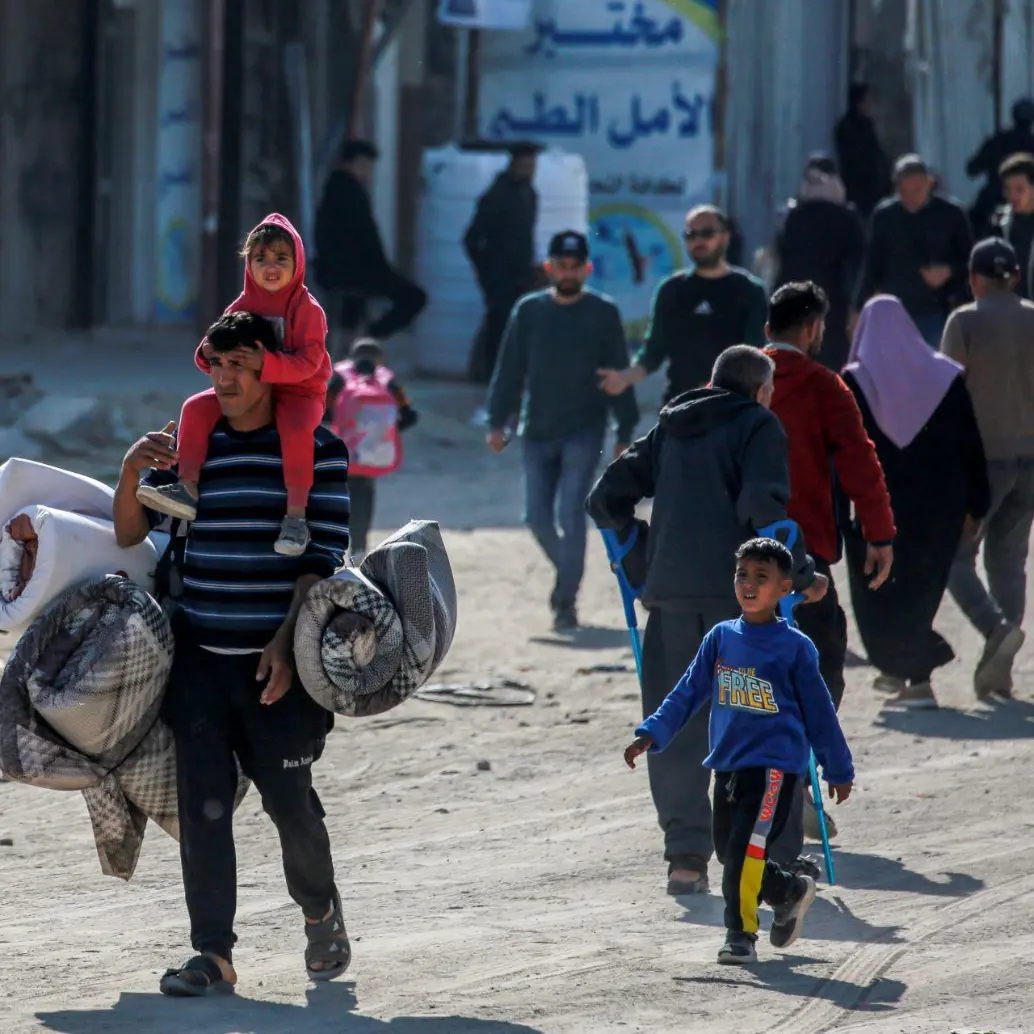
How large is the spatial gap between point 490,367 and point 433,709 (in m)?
8.06

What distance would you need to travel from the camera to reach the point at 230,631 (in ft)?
16.8

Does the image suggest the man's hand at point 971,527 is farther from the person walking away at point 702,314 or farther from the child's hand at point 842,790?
the child's hand at point 842,790

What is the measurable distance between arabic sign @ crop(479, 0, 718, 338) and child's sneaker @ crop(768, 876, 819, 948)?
13.5m

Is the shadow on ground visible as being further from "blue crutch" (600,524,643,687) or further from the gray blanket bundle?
"blue crutch" (600,524,643,687)

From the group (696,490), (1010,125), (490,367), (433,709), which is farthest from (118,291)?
(696,490)

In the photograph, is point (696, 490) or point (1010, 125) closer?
point (696, 490)

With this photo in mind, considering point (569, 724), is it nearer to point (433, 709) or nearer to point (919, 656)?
point (433, 709)

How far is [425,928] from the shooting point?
5859 millimetres

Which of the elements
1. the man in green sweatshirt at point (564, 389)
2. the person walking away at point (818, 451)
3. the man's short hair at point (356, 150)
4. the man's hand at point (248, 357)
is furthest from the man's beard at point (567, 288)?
the man's short hair at point (356, 150)

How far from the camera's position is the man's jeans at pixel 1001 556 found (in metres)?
9.04

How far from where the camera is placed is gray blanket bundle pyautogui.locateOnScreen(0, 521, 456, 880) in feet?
16.5

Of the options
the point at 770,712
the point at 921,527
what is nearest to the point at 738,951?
the point at 770,712

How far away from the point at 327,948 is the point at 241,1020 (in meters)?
0.39

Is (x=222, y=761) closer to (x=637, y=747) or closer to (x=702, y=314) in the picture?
(x=637, y=747)
